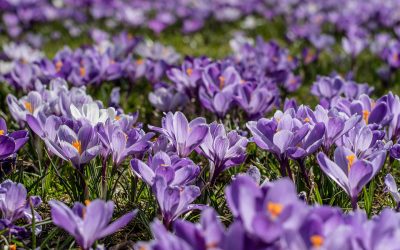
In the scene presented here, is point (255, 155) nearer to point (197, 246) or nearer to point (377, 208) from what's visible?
point (377, 208)

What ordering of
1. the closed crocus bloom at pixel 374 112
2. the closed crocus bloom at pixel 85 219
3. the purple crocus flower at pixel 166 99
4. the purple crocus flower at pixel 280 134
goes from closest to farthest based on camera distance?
Result: 1. the closed crocus bloom at pixel 85 219
2. the purple crocus flower at pixel 280 134
3. the closed crocus bloom at pixel 374 112
4. the purple crocus flower at pixel 166 99

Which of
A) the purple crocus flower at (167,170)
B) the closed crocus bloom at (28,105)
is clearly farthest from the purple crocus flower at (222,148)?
the closed crocus bloom at (28,105)

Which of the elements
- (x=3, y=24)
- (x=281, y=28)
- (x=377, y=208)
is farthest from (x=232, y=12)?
(x=377, y=208)

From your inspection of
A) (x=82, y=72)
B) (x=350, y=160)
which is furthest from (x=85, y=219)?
(x=82, y=72)

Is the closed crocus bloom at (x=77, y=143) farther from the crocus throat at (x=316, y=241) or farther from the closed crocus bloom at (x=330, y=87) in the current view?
the closed crocus bloom at (x=330, y=87)

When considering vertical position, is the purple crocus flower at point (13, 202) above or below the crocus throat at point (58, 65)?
above

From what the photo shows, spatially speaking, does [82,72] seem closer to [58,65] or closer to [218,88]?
[58,65]
